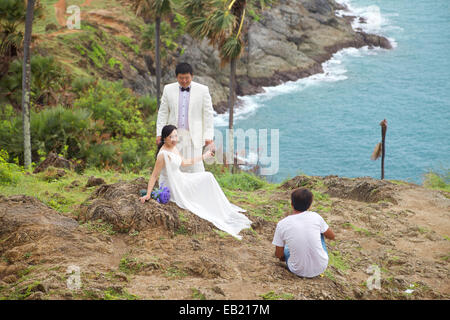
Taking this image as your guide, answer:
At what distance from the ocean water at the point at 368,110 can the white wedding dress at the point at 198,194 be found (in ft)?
56.2

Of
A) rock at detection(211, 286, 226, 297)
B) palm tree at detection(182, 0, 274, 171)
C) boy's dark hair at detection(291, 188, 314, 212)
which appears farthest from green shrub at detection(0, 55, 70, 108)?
rock at detection(211, 286, 226, 297)

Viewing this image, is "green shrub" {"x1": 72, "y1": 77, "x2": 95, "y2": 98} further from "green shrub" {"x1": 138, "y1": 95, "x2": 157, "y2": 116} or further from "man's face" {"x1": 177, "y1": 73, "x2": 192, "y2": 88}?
"man's face" {"x1": 177, "y1": 73, "x2": 192, "y2": 88}

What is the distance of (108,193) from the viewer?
7348 millimetres

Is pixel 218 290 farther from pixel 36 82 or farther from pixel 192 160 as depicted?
pixel 36 82

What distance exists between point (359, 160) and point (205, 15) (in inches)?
650

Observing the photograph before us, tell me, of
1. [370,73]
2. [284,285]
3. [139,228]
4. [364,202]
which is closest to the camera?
[284,285]

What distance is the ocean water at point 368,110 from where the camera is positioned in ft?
101

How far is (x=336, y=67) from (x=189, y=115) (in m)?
41.2

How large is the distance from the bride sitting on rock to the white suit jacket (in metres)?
0.56

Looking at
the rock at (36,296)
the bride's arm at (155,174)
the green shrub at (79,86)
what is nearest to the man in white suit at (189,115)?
the bride's arm at (155,174)

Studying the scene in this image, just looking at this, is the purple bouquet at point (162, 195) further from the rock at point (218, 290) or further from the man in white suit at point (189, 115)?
the rock at point (218, 290)

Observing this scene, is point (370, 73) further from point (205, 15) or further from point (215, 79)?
point (205, 15)

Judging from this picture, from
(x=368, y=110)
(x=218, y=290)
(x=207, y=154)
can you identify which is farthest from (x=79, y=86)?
(x=368, y=110)

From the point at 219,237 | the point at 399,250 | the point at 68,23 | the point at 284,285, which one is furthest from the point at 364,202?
the point at 68,23
